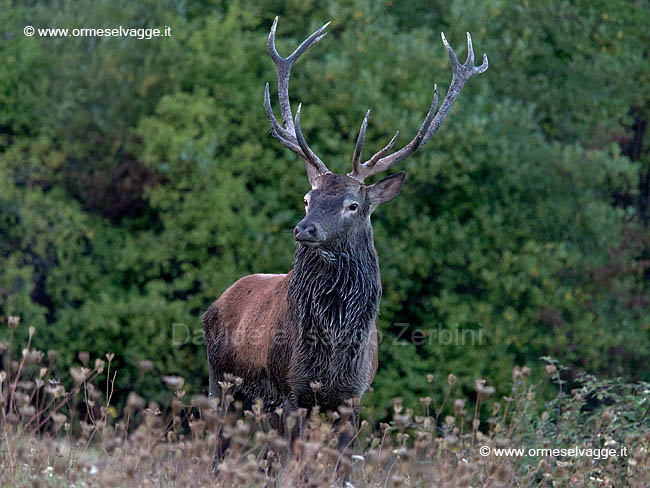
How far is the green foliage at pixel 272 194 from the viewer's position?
459 inches

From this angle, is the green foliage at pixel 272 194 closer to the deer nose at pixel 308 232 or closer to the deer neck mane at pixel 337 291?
the deer neck mane at pixel 337 291

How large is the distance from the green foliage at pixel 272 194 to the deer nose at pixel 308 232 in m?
5.78

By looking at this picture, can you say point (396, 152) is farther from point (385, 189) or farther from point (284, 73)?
point (284, 73)

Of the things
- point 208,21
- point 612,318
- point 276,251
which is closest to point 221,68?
point 208,21

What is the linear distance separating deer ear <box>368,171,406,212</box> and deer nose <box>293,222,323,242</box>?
82 cm

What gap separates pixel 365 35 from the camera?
40.9 ft

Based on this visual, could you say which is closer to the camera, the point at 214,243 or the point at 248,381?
the point at 248,381

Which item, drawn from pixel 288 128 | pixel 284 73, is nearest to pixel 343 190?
pixel 288 128

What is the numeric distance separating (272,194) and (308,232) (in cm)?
638

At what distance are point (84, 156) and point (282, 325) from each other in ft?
24.2

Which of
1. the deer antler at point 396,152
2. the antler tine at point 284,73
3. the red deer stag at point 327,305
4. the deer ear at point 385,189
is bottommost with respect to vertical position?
the red deer stag at point 327,305

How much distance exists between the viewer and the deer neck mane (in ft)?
19.3

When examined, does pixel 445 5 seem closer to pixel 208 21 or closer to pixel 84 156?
pixel 208 21

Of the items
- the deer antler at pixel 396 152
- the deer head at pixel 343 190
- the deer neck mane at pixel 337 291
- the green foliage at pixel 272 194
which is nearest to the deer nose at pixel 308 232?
the deer head at pixel 343 190
